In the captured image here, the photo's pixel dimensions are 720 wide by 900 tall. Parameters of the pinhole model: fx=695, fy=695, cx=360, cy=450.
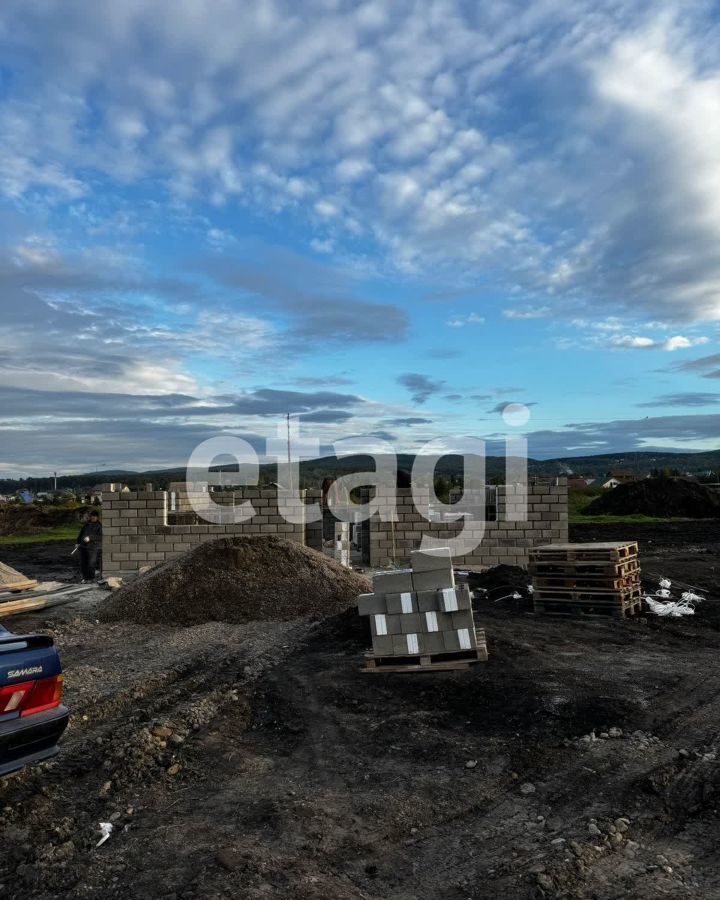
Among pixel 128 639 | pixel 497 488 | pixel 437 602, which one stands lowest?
pixel 128 639

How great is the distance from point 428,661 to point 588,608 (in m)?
4.80

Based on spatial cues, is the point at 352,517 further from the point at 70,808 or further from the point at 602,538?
the point at 70,808

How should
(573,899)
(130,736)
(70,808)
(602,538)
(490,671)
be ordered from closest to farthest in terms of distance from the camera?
1. (573,899)
2. (70,808)
3. (130,736)
4. (490,671)
5. (602,538)

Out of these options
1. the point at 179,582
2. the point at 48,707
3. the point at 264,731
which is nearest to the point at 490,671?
the point at 264,731

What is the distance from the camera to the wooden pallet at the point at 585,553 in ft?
38.1

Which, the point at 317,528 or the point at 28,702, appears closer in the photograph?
the point at 28,702

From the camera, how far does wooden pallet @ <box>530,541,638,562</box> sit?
11.6 metres

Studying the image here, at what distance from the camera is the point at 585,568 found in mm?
11883

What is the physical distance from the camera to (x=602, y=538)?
24.9 m

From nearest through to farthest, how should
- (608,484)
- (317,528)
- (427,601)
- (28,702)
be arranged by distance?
(28,702) → (427,601) → (317,528) → (608,484)

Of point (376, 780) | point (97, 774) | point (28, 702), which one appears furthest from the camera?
point (97, 774)

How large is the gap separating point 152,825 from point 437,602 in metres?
4.45

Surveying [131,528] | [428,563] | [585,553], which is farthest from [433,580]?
[131,528]

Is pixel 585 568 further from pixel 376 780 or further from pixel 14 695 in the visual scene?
pixel 14 695
